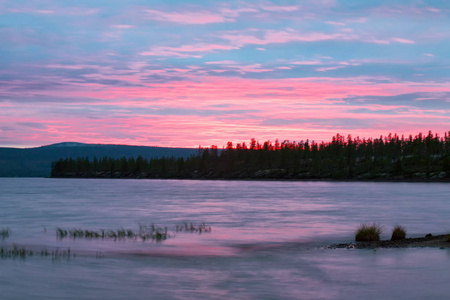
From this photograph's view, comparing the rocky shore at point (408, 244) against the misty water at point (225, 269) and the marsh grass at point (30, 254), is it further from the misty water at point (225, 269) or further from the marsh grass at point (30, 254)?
the marsh grass at point (30, 254)

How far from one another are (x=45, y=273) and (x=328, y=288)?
12034mm

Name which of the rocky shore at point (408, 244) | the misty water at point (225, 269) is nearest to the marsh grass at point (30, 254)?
the misty water at point (225, 269)

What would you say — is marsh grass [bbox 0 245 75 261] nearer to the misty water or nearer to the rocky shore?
the misty water

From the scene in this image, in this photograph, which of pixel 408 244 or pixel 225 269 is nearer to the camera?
pixel 225 269

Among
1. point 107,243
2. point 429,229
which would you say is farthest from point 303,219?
point 107,243

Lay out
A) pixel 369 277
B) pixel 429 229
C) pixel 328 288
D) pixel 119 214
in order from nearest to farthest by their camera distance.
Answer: pixel 328 288, pixel 369 277, pixel 429 229, pixel 119 214

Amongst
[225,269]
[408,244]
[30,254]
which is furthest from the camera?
[408,244]

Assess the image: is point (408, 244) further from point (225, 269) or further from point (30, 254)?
point (30, 254)

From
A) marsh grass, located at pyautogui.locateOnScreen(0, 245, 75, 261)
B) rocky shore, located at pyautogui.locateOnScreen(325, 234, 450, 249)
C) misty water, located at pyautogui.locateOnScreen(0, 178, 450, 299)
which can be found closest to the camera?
misty water, located at pyautogui.locateOnScreen(0, 178, 450, 299)

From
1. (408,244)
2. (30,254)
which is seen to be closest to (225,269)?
(408,244)

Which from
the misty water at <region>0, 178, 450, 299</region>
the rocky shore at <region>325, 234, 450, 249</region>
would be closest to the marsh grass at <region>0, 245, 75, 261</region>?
the misty water at <region>0, 178, 450, 299</region>

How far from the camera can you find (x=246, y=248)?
1222 inches

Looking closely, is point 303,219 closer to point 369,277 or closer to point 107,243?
point 107,243

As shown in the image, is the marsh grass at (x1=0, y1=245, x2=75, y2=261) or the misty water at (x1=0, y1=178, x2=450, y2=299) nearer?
the misty water at (x1=0, y1=178, x2=450, y2=299)
